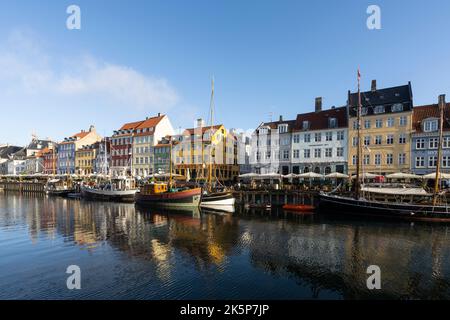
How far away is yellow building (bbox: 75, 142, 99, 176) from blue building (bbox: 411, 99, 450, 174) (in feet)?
280

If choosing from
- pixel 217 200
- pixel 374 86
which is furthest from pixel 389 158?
pixel 217 200

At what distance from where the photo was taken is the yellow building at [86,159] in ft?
284

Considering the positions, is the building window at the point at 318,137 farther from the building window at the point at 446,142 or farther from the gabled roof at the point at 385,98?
the building window at the point at 446,142

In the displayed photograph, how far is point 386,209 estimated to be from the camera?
30875 millimetres

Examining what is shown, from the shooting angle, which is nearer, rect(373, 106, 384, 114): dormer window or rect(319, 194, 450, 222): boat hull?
rect(319, 194, 450, 222): boat hull

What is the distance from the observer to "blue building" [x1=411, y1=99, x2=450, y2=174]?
40.4 metres

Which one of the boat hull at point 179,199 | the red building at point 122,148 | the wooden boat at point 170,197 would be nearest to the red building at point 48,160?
the red building at point 122,148

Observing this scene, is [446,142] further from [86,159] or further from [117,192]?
[86,159]

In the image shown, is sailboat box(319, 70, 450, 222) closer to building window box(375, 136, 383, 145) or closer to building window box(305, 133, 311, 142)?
building window box(375, 136, 383, 145)

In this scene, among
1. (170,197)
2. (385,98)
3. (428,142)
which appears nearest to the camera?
(170,197)

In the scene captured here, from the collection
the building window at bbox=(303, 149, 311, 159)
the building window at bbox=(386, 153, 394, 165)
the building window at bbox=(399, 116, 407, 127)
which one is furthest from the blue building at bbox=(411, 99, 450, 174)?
the building window at bbox=(303, 149, 311, 159)

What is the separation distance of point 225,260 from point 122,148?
7136 cm

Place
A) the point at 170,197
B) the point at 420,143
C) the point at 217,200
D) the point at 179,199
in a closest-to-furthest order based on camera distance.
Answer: the point at 217,200, the point at 179,199, the point at 170,197, the point at 420,143

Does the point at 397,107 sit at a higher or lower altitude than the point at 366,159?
higher
